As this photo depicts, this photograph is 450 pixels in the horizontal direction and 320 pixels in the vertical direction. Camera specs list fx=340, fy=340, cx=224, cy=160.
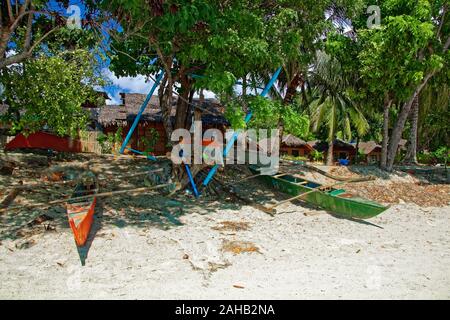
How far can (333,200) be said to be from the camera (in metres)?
9.62

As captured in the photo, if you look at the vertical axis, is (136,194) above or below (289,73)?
below

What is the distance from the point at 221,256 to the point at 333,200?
4.43 metres

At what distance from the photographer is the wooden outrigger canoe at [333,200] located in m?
8.75

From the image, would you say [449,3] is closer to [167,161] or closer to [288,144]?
[167,161]

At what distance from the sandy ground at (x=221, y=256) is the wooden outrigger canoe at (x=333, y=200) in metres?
0.34

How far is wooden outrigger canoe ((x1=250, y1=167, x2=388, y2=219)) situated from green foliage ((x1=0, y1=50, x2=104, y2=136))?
6683 mm

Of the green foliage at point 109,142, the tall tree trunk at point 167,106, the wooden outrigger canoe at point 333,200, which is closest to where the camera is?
the wooden outrigger canoe at point 333,200

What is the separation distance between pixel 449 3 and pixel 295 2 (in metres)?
8.05

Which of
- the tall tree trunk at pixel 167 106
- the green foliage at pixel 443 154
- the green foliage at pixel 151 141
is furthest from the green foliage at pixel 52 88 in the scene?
the green foliage at pixel 443 154

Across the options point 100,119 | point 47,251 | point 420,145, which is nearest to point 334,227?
point 47,251

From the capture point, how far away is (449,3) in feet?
44.7

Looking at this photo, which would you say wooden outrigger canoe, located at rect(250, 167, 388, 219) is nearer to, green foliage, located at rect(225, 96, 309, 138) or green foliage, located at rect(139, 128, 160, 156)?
green foliage, located at rect(225, 96, 309, 138)

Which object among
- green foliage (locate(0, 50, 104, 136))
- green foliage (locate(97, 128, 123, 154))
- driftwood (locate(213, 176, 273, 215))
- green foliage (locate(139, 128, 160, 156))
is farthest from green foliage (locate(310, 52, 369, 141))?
green foliage (locate(0, 50, 104, 136))

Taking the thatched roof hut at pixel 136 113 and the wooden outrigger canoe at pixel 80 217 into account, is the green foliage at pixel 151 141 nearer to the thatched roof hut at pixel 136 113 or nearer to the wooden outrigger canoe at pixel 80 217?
the thatched roof hut at pixel 136 113
